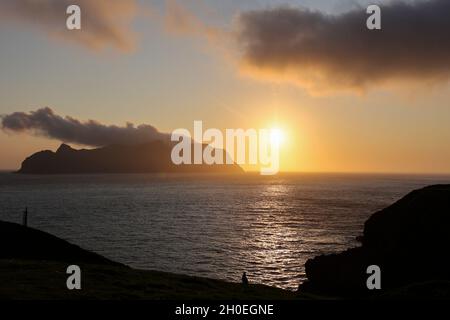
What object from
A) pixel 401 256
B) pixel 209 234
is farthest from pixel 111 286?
pixel 209 234

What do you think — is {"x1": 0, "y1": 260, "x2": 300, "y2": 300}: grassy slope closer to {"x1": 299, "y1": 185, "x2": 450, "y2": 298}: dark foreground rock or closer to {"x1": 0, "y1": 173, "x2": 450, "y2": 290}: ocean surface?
{"x1": 299, "y1": 185, "x2": 450, "y2": 298}: dark foreground rock

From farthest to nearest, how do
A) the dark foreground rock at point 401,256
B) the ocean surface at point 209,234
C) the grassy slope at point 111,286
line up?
the ocean surface at point 209,234, the dark foreground rock at point 401,256, the grassy slope at point 111,286

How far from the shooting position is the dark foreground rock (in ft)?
156

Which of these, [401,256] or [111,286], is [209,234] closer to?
[401,256]

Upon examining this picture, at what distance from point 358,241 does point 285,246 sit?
14956 mm

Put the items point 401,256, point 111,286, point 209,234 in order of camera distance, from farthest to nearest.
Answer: point 209,234, point 401,256, point 111,286

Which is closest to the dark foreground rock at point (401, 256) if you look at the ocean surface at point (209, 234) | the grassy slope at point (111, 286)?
the ocean surface at point (209, 234)

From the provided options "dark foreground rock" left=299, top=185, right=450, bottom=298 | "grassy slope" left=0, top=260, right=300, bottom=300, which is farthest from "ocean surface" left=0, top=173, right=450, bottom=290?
"grassy slope" left=0, top=260, right=300, bottom=300

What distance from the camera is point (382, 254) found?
53250mm

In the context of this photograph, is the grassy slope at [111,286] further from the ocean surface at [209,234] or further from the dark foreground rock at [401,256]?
the ocean surface at [209,234]

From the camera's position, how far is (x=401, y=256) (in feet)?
167

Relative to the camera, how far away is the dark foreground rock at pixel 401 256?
4769 cm
